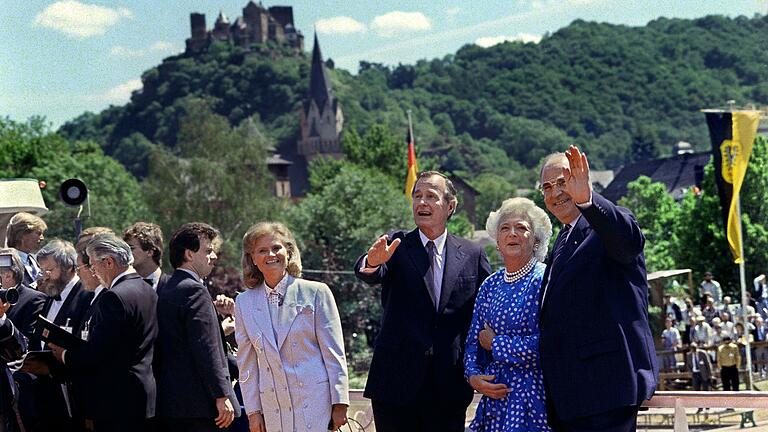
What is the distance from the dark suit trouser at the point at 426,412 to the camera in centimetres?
631

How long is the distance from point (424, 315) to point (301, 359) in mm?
676

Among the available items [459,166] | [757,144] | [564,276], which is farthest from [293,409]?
[459,166]

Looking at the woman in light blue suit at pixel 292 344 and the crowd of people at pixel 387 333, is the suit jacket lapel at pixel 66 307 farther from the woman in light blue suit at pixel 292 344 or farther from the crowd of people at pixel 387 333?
the woman in light blue suit at pixel 292 344

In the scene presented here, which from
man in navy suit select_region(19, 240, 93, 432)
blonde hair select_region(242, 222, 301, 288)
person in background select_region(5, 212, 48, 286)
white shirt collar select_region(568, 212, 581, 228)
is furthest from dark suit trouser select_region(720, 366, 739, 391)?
white shirt collar select_region(568, 212, 581, 228)

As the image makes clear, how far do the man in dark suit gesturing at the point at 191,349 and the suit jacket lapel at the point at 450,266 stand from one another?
131cm

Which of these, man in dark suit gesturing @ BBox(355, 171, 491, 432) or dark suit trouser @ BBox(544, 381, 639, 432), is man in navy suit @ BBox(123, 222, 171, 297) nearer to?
man in dark suit gesturing @ BBox(355, 171, 491, 432)

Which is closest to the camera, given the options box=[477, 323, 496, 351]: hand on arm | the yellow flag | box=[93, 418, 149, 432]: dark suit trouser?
box=[477, 323, 496, 351]: hand on arm

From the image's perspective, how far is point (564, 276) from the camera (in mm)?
5438

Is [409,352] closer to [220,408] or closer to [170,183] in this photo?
[220,408]

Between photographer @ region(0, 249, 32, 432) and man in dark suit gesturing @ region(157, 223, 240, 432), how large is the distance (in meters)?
0.79

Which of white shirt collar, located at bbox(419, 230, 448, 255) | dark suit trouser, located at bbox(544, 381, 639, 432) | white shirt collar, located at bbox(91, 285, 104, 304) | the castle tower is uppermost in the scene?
the castle tower

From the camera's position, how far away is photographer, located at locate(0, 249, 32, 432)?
621cm

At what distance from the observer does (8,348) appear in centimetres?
625

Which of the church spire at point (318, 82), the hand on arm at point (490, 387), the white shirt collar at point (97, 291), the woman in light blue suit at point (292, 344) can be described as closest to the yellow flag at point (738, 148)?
the white shirt collar at point (97, 291)
